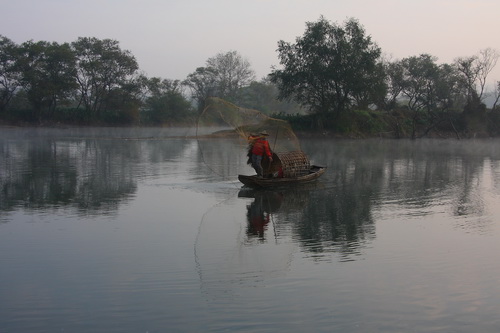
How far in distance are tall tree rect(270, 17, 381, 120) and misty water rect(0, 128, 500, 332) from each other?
31.9 m

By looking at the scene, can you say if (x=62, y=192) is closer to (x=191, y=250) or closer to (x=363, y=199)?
(x=191, y=250)

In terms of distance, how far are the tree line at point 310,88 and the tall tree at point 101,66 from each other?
0.39 feet

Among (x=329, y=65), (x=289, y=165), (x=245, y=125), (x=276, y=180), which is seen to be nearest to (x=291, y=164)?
(x=289, y=165)

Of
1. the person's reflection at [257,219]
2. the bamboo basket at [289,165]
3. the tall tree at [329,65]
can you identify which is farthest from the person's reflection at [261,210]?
the tall tree at [329,65]

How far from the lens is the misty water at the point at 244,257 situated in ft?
19.9

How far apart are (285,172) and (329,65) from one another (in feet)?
111

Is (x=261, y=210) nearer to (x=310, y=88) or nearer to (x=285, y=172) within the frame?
(x=285, y=172)

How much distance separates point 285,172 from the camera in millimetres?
16281

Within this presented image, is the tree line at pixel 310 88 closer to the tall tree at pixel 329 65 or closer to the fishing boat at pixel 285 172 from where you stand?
the tall tree at pixel 329 65

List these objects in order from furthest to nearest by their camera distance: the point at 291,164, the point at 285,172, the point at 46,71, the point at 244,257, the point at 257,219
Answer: the point at 46,71 < the point at 291,164 < the point at 285,172 < the point at 257,219 < the point at 244,257

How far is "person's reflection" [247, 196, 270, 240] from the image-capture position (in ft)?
33.7

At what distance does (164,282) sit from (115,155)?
69.2ft

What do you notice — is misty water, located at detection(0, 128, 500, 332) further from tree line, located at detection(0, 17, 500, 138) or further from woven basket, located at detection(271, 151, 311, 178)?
tree line, located at detection(0, 17, 500, 138)

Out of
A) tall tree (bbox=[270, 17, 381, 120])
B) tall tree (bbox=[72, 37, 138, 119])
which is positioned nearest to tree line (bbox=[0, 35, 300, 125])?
tall tree (bbox=[72, 37, 138, 119])
